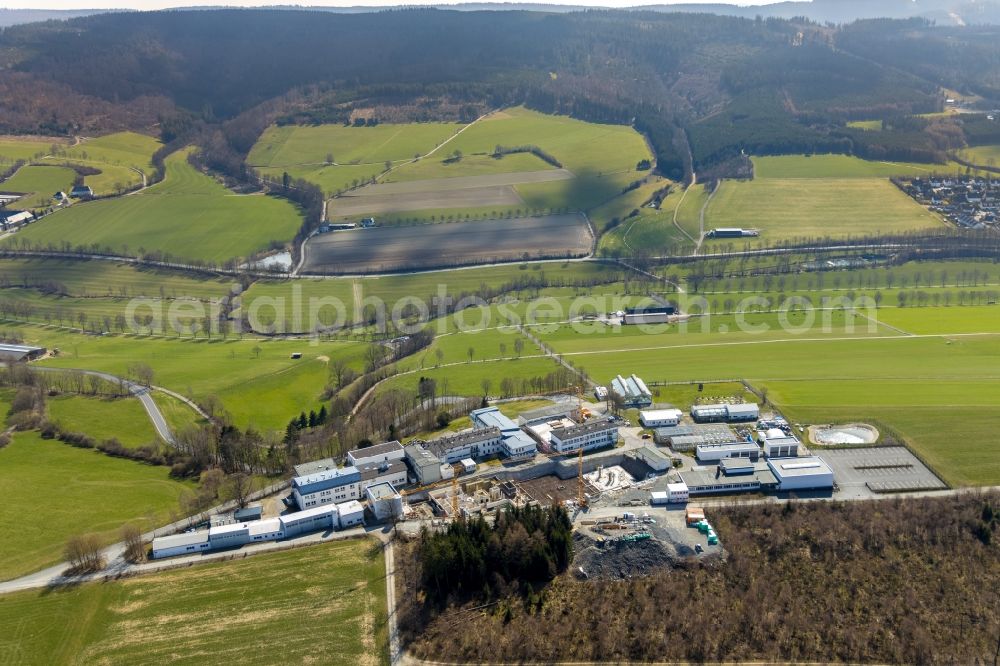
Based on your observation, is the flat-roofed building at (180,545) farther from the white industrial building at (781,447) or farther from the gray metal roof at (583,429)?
the white industrial building at (781,447)

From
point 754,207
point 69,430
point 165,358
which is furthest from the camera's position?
point 754,207

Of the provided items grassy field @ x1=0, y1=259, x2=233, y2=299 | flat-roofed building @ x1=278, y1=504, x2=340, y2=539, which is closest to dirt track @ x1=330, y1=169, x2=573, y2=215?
grassy field @ x1=0, y1=259, x2=233, y2=299

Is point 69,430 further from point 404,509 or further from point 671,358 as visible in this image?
point 671,358

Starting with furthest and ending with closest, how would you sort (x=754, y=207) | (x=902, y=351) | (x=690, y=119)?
(x=690, y=119), (x=754, y=207), (x=902, y=351)

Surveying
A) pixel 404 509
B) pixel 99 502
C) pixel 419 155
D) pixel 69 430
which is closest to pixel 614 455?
pixel 404 509

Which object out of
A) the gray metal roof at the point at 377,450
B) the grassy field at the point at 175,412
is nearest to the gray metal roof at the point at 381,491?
the gray metal roof at the point at 377,450

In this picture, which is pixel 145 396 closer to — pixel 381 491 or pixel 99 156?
pixel 381 491
